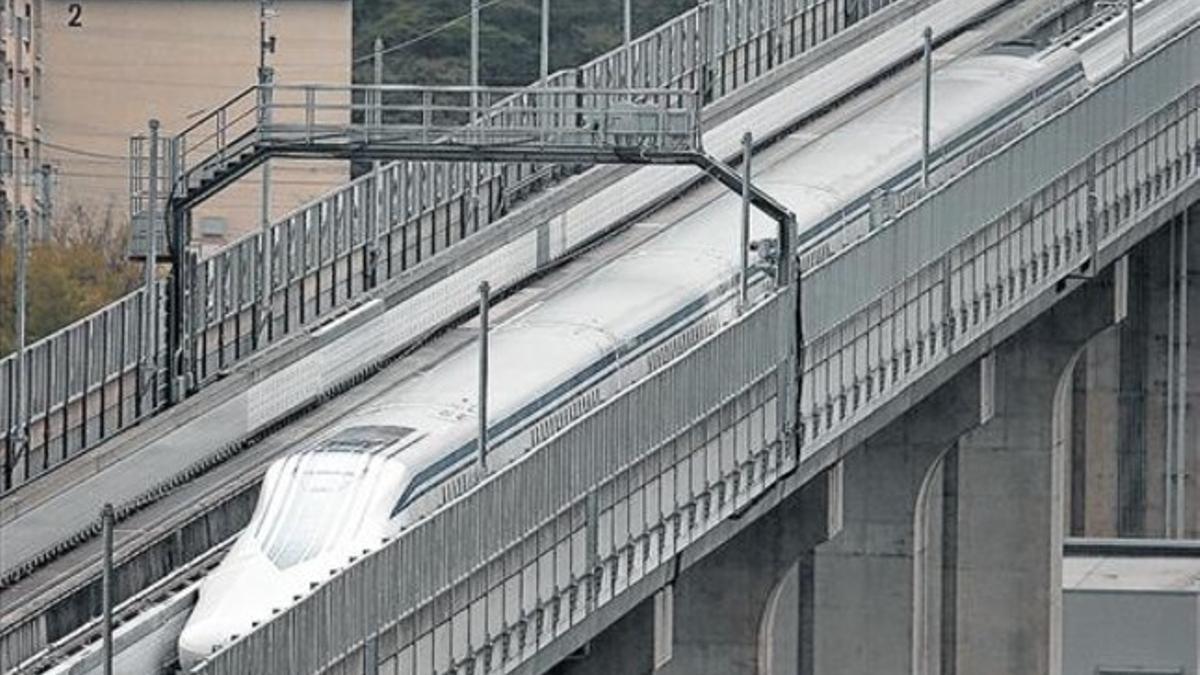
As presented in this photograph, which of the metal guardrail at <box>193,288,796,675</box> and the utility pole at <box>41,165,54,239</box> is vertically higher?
the metal guardrail at <box>193,288,796,675</box>

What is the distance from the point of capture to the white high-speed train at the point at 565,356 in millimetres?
50719

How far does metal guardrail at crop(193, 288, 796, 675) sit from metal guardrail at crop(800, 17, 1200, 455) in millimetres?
2185

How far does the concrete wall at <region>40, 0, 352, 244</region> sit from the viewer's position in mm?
135375

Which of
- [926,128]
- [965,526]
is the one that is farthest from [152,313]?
[965,526]

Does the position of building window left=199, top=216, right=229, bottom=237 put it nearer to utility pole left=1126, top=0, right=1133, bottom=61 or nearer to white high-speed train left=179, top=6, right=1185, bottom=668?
utility pole left=1126, top=0, right=1133, bottom=61

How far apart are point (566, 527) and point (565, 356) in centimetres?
838

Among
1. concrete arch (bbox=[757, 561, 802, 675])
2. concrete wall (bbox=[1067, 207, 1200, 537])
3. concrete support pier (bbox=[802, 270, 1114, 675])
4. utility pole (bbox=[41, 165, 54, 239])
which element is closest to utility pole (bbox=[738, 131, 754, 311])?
concrete arch (bbox=[757, 561, 802, 675])

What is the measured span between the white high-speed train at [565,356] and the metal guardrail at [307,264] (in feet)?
9.24

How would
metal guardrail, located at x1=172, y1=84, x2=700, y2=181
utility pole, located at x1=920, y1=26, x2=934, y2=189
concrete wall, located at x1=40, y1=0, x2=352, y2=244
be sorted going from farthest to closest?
1. concrete wall, located at x1=40, y1=0, x2=352, y2=244
2. utility pole, located at x1=920, y1=26, x2=934, y2=189
3. metal guardrail, located at x1=172, y1=84, x2=700, y2=181

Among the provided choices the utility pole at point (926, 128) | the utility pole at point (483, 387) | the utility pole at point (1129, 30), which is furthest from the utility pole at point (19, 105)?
the utility pole at point (483, 387)

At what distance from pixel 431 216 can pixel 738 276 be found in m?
8.13

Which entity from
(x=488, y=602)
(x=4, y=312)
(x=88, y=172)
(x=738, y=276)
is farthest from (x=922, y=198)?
(x=88, y=172)

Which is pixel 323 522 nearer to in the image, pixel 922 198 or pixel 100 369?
pixel 100 369

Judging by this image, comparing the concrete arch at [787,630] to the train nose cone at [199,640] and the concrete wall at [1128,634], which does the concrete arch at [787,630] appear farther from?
the train nose cone at [199,640]
